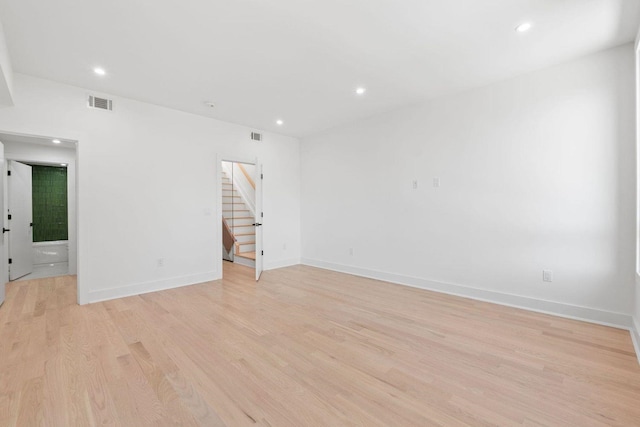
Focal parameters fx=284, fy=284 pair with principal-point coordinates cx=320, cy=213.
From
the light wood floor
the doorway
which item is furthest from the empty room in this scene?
the doorway

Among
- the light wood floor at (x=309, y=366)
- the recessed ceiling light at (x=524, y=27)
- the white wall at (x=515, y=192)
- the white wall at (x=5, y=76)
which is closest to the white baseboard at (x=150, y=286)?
the light wood floor at (x=309, y=366)

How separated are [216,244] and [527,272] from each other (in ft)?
14.5

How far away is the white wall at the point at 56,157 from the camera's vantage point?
478 cm

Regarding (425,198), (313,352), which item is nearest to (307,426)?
(313,352)

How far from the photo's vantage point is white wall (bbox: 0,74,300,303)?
346 centimetres

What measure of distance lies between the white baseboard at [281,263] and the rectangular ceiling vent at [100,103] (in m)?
3.46

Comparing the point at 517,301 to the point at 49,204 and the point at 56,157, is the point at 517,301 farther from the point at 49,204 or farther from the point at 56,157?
the point at 49,204

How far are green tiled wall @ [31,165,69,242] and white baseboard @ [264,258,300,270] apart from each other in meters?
5.90

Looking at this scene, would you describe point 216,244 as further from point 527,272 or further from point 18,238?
point 527,272

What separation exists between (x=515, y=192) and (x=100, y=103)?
5.32m

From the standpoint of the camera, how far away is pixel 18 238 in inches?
197

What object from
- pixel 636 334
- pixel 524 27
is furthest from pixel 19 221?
pixel 636 334

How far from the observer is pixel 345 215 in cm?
528

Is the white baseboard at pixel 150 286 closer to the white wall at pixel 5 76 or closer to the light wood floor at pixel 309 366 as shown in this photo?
the light wood floor at pixel 309 366
